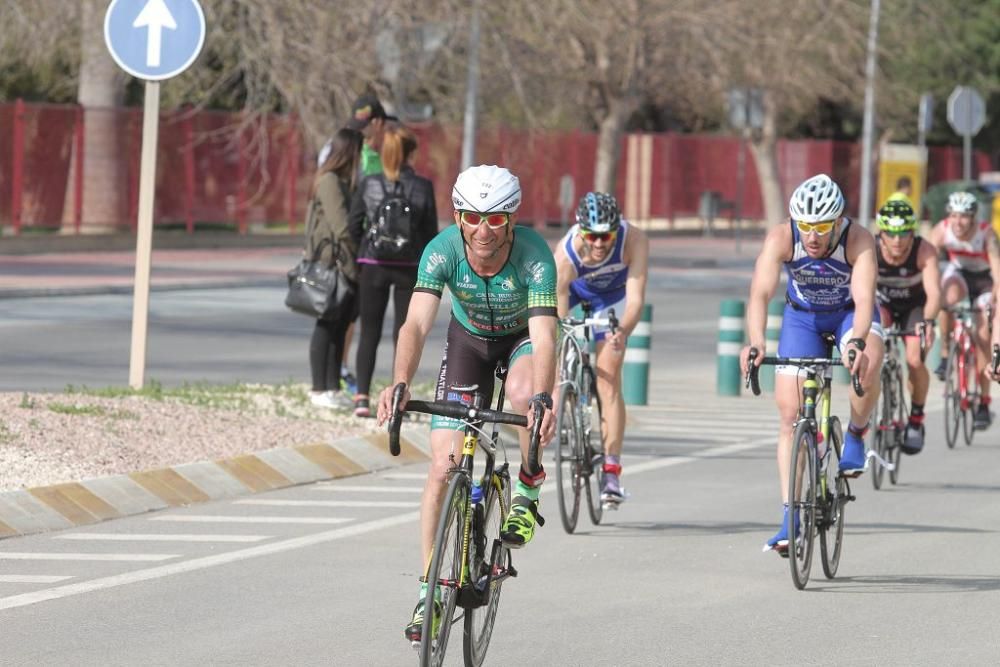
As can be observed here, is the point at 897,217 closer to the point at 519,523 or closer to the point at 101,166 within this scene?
the point at 519,523

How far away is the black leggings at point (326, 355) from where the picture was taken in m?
13.6

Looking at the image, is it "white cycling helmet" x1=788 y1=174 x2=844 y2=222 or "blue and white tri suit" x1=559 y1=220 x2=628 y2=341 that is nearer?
"white cycling helmet" x1=788 y1=174 x2=844 y2=222

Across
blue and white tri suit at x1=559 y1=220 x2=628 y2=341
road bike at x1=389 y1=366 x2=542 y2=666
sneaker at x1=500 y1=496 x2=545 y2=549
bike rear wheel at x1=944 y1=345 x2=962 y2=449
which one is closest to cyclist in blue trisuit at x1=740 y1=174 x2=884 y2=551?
blue and white tri suit at x1=559 y1=220 x2=628 y2=341

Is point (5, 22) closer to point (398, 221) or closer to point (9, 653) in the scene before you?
point (398, 221)

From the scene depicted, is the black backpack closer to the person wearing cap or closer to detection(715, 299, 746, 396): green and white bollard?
the person wearing cap

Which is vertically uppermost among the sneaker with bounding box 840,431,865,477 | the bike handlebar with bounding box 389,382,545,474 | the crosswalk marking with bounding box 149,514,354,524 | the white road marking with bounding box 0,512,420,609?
the bike handlebar with bounding box 389,382,545,474

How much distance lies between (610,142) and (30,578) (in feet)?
96.3

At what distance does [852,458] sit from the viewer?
32.8 ft

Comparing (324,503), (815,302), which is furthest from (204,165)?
(815,302)

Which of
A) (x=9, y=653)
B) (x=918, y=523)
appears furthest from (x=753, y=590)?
(x=9, y=653)

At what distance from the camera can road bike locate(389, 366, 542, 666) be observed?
659 centimetres

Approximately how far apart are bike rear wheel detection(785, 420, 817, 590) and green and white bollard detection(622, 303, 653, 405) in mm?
7206

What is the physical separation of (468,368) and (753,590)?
6.23ft

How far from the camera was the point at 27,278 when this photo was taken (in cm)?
2775
